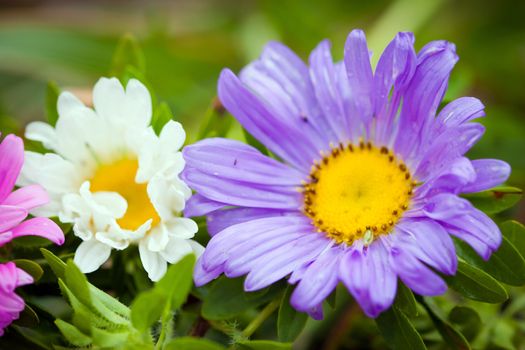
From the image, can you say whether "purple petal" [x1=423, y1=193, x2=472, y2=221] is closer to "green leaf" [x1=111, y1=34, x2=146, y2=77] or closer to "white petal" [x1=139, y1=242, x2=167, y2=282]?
"white petal" [x1=139, y1=242, x2=167, y2=282]

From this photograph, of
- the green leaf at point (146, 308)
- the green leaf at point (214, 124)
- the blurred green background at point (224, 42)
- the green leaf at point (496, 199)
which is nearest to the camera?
the green leaf at point (146, 308)

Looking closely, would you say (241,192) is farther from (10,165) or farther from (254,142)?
(10,165)

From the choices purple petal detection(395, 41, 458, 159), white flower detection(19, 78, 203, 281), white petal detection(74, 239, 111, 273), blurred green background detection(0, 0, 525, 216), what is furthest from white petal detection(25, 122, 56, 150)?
blurred green background detection(0, 0, 525, 216)

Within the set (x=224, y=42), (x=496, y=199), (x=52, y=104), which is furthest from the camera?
(x=224, y=42)

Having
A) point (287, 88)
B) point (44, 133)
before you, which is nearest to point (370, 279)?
point (287, 88)

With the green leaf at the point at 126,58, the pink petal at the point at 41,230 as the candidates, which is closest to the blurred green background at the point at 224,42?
the green leaf at the point at 126,58

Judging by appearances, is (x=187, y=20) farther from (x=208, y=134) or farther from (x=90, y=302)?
(x=90, y=302)

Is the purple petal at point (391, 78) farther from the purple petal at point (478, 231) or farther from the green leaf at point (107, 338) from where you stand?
the green leaf at point (107, 338)
